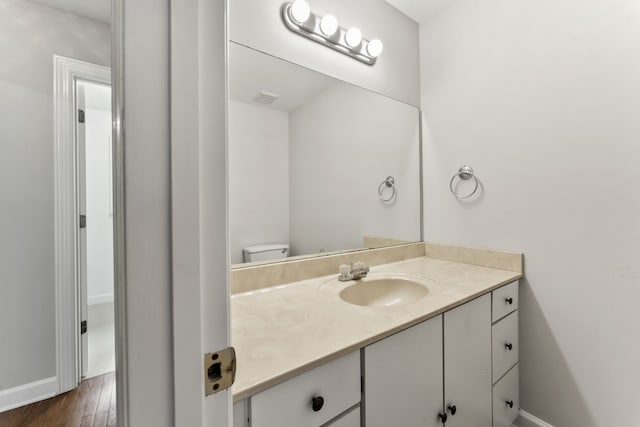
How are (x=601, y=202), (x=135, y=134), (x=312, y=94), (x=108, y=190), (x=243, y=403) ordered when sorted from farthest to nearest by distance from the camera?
1. (x=108, y=190)
2. (x=312, y=94)
3. (x=601, y=202)
4. (x=243, y=403)
5. (x=135, y=134)

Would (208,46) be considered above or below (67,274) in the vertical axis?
above

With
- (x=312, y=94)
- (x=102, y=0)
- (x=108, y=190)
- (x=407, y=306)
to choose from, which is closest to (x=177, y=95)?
(x=407, y=306)

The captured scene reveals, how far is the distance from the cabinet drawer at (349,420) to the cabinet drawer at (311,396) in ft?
0.05

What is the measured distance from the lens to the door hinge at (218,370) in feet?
1.23

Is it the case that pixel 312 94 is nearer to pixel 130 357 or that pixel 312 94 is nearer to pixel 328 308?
pixel 328 308

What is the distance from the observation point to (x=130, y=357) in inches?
12.9

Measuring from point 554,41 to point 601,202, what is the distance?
74cm

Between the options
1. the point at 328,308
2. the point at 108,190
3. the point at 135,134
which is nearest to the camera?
the point at 135,134

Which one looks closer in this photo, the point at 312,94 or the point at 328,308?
the point at 328,308

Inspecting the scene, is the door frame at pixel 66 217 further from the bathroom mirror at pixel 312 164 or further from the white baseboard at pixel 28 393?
the bathroom mirror at pixel 312 164

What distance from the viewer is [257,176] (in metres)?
1.20

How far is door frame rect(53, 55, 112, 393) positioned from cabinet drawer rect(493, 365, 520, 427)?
225cm

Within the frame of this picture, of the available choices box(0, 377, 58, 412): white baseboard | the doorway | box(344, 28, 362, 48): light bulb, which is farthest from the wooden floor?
box(344, 28, 362, 48): light bulb

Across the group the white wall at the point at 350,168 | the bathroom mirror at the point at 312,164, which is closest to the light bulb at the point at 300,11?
the bathroom mirror at the point at 312,164
